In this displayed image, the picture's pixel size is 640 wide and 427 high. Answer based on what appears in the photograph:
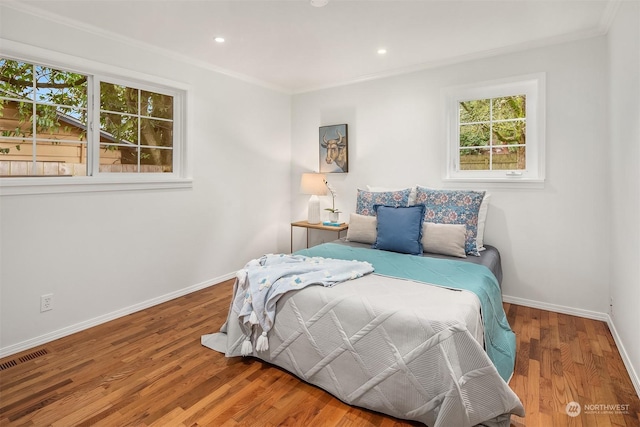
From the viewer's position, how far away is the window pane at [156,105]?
331cm

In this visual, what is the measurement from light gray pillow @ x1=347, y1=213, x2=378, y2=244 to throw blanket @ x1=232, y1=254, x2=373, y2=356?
89 cm

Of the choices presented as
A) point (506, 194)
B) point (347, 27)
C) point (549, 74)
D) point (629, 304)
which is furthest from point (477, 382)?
point (549, 74)

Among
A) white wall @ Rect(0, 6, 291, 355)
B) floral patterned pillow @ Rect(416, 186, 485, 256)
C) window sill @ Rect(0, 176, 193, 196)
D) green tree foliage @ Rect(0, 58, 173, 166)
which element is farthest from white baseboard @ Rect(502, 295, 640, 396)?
green tree foliage @ Rect(0, 58, 173, 166)

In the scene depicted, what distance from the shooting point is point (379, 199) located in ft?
11.9

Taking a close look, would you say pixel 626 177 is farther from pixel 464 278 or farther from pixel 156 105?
pixel 156 105

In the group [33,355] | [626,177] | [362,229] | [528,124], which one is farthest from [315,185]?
[33,355]

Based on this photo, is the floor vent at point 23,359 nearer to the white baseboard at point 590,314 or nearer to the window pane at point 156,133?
the window pane at point 156,133

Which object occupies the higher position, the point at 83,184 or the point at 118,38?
the point at 118,38

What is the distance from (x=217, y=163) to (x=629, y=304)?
3.68m

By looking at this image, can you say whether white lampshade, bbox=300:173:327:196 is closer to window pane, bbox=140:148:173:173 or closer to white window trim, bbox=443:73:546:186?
white window trim, bbox=443:73:546:186

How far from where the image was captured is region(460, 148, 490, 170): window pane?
353 centimetres

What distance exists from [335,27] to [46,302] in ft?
10.1

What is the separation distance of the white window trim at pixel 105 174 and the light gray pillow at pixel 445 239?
7.87ft

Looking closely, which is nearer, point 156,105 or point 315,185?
point 156,105
